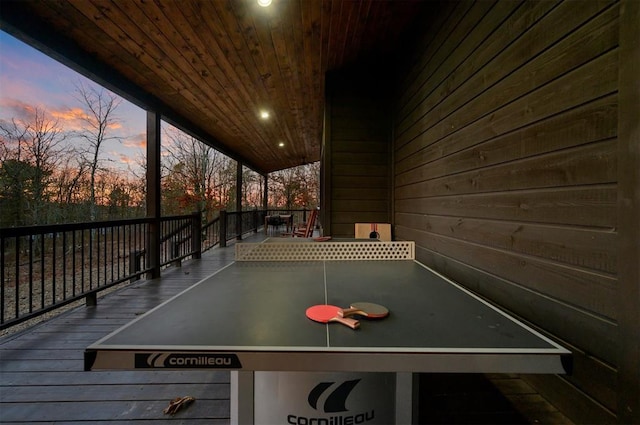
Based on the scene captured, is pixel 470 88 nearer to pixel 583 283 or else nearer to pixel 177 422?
pixel 583 283

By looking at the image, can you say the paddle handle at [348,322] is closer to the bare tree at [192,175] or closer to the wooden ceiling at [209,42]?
the wooden ceiling at [209,42]

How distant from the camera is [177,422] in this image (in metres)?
1.46

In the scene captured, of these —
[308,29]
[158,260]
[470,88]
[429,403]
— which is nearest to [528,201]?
Answer: [470,88]

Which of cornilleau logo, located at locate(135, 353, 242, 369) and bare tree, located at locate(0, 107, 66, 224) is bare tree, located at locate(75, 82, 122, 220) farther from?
cornilleau logo, located at locate(135, 353, 242, 369)

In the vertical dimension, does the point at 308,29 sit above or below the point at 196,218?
above

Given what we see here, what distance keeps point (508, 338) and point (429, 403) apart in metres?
0.97

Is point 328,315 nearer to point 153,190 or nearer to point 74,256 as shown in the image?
point 74,256

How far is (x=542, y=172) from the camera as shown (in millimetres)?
1164

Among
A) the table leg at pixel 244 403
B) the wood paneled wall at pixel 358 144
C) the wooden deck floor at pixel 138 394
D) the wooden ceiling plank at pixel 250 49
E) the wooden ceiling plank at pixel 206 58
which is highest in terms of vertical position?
the wooden ceiling plank at pixel 250 49

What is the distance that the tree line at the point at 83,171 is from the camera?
15.0 feet

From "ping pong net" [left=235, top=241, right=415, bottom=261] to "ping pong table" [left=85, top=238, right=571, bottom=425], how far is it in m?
0.61

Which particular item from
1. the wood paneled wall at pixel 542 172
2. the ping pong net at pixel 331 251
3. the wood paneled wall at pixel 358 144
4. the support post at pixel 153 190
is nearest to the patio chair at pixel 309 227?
the wood paneled wall at pixel 358 144

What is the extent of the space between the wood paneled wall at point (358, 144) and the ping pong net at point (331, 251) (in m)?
1.83

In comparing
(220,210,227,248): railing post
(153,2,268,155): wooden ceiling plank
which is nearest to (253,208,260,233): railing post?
(220,210,227,248): railing post
